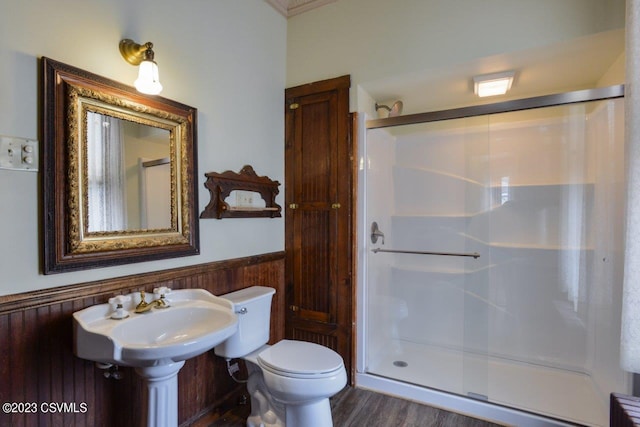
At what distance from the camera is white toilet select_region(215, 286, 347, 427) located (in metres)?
1.55

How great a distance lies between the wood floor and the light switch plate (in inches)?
65.0

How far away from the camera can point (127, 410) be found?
58.3 inches

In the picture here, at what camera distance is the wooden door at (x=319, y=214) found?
91.0 inches

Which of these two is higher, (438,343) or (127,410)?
(127,410)

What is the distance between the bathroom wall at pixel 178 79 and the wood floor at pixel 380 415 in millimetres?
983

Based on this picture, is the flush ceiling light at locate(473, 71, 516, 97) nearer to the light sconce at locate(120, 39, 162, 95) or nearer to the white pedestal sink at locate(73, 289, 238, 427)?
the light sconce at locate(120, 39, 162, 95)

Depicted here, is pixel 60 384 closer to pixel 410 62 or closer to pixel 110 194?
pixel 110 194

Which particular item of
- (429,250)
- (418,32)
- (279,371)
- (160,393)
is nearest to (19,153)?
(160,393)

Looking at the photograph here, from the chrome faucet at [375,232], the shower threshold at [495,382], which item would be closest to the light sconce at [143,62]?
the chrome faucet at [375,232]

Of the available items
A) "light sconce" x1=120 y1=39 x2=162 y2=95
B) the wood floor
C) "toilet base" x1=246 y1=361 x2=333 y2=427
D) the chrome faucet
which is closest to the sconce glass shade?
"light sconce" x1=120 y1=39 x2=162 y2=95

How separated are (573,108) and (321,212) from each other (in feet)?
6.55

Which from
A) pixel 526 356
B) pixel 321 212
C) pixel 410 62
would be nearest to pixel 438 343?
pixel 526 356

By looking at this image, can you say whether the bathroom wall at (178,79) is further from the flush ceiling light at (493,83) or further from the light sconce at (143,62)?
the flush ceiling light at (493,83)

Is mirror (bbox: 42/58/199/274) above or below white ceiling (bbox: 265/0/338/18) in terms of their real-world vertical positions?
below
